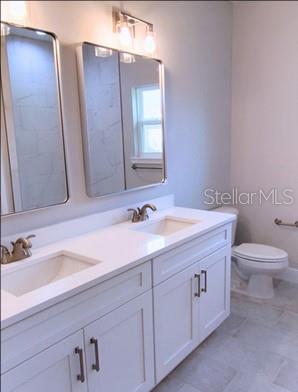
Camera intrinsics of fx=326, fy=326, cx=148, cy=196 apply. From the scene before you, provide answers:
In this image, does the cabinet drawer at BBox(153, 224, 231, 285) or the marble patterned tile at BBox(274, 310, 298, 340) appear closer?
the cabinet drawer at BBox(153, 224, 231, 285)

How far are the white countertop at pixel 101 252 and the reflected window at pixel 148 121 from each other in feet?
1.46

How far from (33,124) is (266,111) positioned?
87.1 inches

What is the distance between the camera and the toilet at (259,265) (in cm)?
253

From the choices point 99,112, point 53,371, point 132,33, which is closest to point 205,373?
point 53,371

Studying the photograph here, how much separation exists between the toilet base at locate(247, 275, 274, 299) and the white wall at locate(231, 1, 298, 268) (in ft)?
1.42

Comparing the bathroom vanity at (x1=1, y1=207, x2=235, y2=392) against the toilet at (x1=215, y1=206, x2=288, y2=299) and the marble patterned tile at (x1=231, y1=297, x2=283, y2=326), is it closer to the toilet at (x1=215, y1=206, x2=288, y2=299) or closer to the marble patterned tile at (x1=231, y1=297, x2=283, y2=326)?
the marble patterned tile at (x1=231, y1=297, x2=283, y2=326)

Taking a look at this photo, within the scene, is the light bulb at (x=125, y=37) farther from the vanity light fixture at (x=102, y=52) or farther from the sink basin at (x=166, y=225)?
the sink basin at (x=166, y=225)

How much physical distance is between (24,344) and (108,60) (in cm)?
137

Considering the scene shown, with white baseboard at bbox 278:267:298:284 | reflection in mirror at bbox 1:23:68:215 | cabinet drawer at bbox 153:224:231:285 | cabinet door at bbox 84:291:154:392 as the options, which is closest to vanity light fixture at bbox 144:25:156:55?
reflection in mirror at bbox 1:23:68:215

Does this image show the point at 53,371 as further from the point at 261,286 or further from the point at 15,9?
the point at 261,286

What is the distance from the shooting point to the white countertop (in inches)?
41.1

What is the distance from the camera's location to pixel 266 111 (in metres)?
2.88

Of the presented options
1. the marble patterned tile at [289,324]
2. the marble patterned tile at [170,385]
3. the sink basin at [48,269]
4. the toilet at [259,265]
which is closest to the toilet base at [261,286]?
the toilet at [259,265]

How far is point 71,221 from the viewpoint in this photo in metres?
1.69
